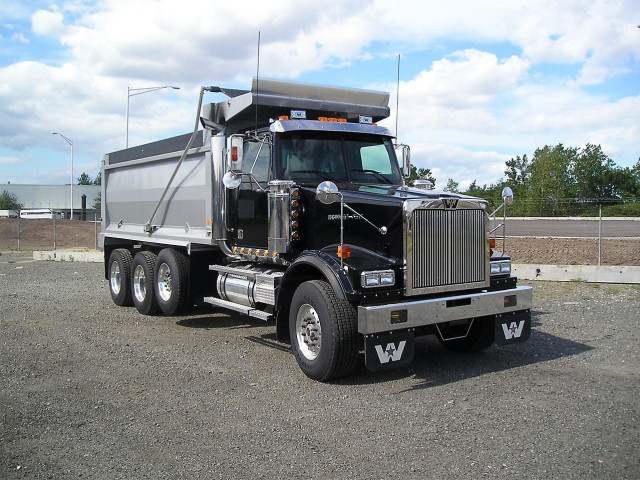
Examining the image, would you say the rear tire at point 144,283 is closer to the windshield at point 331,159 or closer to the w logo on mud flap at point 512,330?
the windshield at point 331,159

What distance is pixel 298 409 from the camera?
5531 mm

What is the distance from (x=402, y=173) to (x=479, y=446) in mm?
4589

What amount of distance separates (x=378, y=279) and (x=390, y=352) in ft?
2.35

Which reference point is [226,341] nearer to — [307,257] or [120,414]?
[307,257]

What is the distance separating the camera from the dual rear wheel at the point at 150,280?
9.50 metres

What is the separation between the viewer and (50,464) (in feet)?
14.2

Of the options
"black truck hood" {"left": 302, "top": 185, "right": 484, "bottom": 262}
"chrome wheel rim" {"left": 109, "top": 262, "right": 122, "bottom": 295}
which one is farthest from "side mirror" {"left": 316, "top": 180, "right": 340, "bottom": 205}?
"chrome wheel rim" {"left": 109, "top": 262, "right": 122, "bottom": 295}

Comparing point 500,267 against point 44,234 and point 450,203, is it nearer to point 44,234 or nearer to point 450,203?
point 450,203

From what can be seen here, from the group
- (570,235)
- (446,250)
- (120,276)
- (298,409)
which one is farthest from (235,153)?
(570,235)

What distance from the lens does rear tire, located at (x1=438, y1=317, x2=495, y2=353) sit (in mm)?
7262

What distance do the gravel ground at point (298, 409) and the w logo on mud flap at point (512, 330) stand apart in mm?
338

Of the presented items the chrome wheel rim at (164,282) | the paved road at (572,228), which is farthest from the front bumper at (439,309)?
the paved road at (572,228)

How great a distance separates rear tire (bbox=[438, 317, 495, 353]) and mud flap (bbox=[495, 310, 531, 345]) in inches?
11.4

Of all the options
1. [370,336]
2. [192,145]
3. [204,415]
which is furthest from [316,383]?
[192,145]
